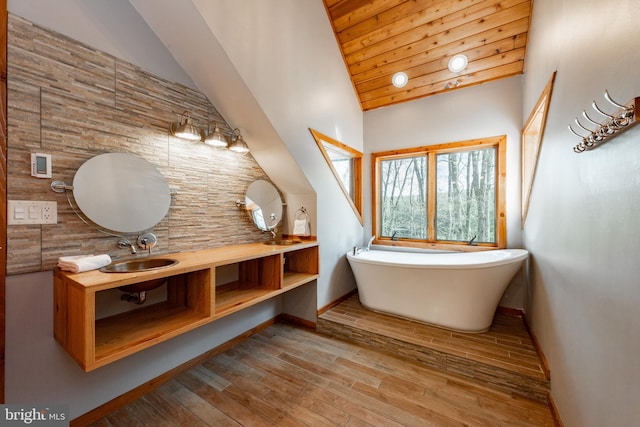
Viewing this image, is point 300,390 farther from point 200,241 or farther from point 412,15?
point 412,15

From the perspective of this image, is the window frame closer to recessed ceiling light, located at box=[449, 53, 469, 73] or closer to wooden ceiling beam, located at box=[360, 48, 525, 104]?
wooden ceiling beam, located at box=[360, 48, 525, 104]

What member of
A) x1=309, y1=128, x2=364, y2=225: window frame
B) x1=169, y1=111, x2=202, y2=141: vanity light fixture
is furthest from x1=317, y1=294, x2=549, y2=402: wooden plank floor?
x1=169, y1=111, x2=202, y2=141: vanity light fixture

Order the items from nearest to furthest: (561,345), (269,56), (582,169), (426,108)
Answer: (582,169) → (561,345) → (269,56) → (426,108)

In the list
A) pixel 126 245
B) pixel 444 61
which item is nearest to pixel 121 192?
pixel 126 245

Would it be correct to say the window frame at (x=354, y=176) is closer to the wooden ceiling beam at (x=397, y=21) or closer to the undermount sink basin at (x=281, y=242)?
the undermount sink basin at (x=281, y=242)

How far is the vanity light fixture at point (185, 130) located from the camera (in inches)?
71.4

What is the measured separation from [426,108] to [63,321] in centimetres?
368

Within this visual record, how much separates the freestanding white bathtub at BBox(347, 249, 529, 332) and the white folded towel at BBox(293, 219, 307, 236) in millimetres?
595

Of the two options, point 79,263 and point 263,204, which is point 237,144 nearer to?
point 263,204

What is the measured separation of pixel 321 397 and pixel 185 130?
206 centimetres

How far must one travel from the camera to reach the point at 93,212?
1502mm

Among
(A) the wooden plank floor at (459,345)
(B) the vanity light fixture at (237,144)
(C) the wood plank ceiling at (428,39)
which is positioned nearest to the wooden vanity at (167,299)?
(A) the wooden plank floor at (459,345)

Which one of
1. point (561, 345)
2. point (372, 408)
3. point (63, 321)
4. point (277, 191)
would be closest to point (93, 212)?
point (63, 321)

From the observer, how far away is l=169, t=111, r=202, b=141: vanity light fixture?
1.81m
